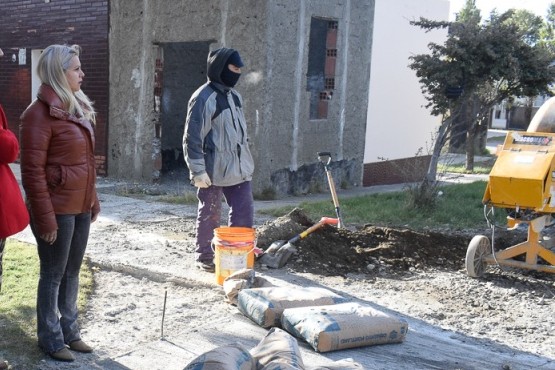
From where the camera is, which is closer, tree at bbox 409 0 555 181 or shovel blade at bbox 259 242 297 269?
shovel blade at bbox 259 242 297 269

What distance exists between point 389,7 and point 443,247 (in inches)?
311

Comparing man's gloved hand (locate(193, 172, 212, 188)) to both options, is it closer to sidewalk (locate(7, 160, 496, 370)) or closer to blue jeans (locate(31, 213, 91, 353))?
sidewalk (locate(7, 160, 496, 370))

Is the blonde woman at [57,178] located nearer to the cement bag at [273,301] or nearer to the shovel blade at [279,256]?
the cement bag at [273,301]

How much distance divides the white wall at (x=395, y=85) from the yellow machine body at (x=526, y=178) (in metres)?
7.51

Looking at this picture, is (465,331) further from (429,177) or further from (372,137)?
(372,137)

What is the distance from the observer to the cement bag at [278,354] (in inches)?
143

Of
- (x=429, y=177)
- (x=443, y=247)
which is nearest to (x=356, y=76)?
(x=429, y=177)

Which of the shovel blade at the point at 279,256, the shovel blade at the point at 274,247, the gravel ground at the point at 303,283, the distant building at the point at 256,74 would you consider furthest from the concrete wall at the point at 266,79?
the shovel blade at the point at 279,256

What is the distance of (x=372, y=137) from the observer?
14289 mm

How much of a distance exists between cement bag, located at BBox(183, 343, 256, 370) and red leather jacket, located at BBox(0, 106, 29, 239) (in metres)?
1.28

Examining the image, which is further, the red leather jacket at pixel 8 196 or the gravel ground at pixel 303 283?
the gravel ground at pixel 303 283

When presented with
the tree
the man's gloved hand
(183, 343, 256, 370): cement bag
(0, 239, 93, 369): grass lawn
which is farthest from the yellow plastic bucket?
the tree

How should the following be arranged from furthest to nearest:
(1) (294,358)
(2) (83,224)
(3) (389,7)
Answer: (3) (389,7)
(2) (83,224)
(1) (294,358)

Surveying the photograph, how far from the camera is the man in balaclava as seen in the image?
6.14 metres
